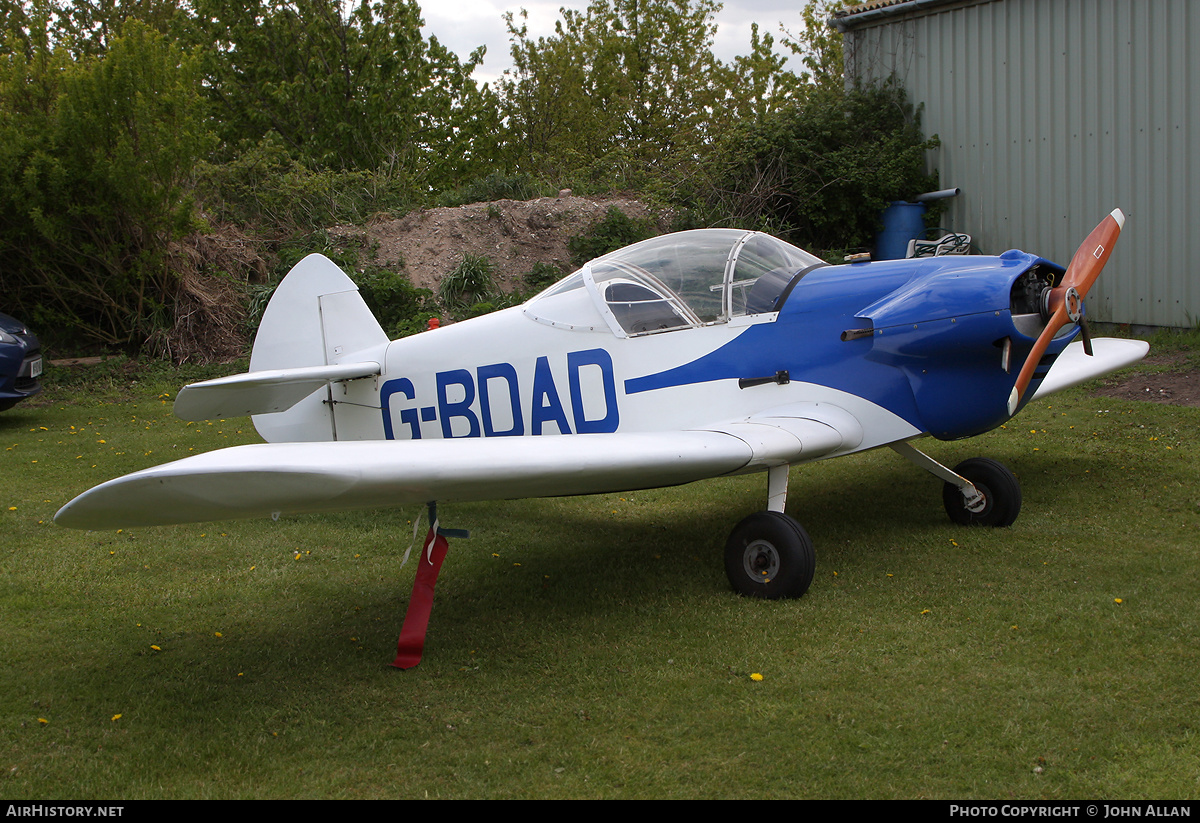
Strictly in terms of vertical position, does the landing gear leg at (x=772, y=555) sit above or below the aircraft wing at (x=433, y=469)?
below

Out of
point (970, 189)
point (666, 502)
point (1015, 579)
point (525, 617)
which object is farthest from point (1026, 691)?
point (970, 189)

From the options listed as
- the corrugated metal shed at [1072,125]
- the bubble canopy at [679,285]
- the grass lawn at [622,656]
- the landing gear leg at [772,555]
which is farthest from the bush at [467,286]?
the landing gear leg at [772,555]

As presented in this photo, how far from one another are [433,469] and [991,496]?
3755 mm

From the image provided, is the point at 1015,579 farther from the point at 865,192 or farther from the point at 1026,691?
the point at 865,192

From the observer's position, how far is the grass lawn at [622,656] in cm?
299

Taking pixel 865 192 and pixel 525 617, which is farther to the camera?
pixel 865 192

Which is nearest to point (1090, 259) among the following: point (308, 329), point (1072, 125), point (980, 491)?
point (980, 491)

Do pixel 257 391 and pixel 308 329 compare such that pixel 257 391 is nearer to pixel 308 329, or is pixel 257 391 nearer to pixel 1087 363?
pixel 308 329

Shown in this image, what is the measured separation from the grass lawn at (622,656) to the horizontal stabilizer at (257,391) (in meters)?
0.90

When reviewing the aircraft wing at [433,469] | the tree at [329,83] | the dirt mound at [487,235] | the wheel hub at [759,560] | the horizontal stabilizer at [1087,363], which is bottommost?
the wheel hub at [759,560]

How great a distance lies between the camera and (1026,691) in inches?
133

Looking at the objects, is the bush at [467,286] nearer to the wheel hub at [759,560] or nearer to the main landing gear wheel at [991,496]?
the main landing gear wheel at [991,496]
